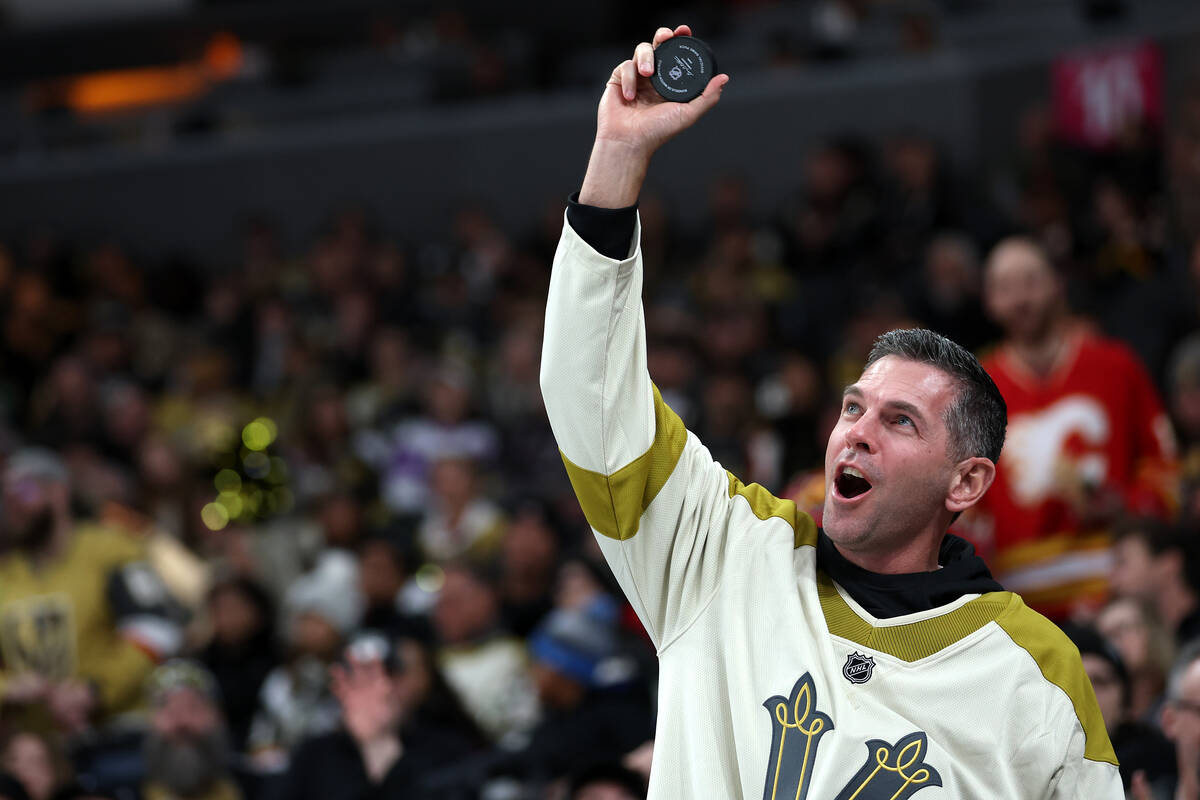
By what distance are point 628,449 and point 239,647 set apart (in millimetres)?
4993

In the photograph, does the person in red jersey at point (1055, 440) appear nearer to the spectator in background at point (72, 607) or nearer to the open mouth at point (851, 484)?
the open mouth at point (851, 484)

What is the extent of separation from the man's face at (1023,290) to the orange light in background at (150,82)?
35.1ft

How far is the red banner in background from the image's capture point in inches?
341

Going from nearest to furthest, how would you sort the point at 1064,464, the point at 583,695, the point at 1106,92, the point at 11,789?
1. the point at 1064,464
2. the point at 11,789
3. the point at 583,695
4. the point at 1106,92

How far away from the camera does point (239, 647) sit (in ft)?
22.2

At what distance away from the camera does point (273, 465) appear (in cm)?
869

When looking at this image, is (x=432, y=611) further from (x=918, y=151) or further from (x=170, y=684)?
(x=918, y=151)

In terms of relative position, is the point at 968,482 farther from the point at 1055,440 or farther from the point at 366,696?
the point at 366,696

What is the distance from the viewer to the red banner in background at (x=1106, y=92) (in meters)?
8.66

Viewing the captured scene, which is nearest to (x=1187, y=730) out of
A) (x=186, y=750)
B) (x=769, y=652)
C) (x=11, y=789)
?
(x=769, y=652)

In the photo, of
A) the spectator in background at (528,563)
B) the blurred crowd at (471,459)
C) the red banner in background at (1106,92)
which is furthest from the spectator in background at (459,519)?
the red banner in background at (1106,92)

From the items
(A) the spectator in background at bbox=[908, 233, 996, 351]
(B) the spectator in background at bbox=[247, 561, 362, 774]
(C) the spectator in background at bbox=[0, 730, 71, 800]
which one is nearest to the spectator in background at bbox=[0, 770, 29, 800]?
(C) the spectator in background at bbox=[0, 730, 71, 800]

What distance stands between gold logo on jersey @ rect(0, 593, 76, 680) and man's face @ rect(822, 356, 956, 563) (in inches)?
191

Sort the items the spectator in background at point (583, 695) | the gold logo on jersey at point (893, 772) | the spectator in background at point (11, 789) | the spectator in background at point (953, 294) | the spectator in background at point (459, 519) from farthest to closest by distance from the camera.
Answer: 1. the spectator in background at point (953, 294)
2. the spectator in background at point (459, 519)
3. the spectator in background at point (583, 695)
4. the spectator in background at point (11, 789)
5. the gold logo on jersey at point (893, 772)
